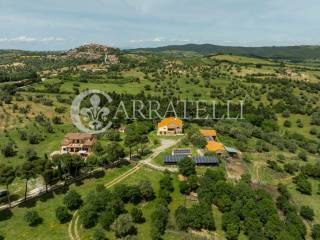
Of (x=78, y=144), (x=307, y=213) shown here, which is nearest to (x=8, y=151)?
(x=78, y=144)

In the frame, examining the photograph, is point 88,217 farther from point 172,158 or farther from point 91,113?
point 91,113

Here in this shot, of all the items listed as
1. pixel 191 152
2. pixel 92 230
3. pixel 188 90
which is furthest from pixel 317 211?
pixel 188 90

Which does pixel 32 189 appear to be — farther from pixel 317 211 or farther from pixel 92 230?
pixel 317 211

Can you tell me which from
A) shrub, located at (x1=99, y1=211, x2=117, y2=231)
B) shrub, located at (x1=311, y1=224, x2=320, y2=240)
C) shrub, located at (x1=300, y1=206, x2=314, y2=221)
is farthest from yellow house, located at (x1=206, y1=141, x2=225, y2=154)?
shrub, located at (x1=99, y1=211, x2=117, y2=231)

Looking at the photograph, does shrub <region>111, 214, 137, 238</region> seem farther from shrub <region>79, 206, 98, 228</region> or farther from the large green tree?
the large green tree

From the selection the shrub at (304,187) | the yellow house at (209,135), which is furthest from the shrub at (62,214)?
the shrub at (304,187)
